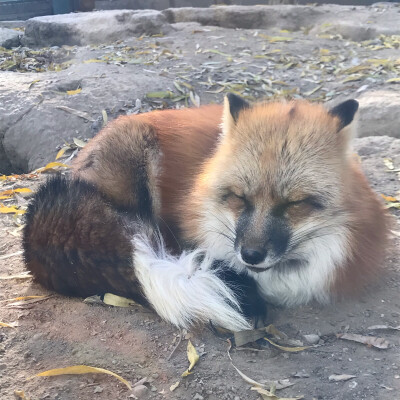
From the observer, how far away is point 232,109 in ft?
9.50

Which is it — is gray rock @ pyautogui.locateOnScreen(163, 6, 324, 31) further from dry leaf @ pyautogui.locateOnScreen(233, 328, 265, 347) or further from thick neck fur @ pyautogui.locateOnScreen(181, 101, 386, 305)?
dry leaf @ pyautogui.locateOnScreen(233, 328, 265, 347)

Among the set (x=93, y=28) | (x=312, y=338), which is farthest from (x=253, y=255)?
(x=93, y=28)

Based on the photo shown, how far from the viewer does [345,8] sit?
1029 centimetres

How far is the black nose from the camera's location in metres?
2.44

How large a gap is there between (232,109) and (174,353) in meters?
1.39

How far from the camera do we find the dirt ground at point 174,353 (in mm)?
2211

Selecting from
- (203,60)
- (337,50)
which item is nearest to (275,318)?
(203,60)

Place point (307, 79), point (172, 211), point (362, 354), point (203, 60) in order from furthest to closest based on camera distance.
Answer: point (203, 60)
point (307, 79)
point (172, 211)
point (362, 354)

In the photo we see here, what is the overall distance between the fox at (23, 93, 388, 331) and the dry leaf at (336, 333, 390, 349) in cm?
26

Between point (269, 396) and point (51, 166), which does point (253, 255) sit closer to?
point (269, 396)

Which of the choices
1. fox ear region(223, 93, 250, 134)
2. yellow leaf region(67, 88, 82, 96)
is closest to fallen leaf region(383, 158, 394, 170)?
fox ear region(223, 93, 250, 134)

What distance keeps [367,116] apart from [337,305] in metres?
3.15

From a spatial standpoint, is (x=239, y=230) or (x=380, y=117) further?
(x=380, y=117)

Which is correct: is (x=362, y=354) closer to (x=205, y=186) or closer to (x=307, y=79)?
(x=205, y=186)
